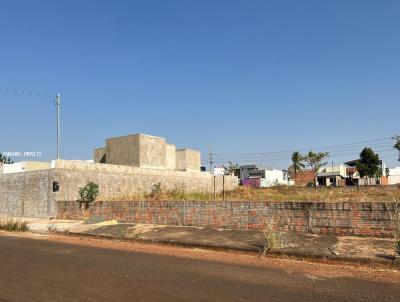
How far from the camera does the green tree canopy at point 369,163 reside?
6378 centimetres

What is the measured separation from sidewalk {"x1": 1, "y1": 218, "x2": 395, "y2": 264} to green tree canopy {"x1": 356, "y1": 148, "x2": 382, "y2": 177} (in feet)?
179

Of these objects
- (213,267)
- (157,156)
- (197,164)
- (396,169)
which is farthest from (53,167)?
(396,169)

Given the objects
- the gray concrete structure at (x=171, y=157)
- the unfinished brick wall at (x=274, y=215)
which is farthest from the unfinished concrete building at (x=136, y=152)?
the unfinished brick wall at (x=274, y=215)

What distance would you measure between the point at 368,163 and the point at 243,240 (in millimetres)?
57391

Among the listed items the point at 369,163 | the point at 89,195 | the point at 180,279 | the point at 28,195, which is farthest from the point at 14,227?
the point at 369,163

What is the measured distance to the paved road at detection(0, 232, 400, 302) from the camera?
6672 mm

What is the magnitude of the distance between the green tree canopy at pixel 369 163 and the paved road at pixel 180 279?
58404 mm

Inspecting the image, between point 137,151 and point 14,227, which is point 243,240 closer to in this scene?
point 14,227

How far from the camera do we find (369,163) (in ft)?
210

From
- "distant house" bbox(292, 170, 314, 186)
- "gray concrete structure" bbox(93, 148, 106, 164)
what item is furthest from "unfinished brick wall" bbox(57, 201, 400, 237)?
"distant house" bbox(292, 170, 314, 186)

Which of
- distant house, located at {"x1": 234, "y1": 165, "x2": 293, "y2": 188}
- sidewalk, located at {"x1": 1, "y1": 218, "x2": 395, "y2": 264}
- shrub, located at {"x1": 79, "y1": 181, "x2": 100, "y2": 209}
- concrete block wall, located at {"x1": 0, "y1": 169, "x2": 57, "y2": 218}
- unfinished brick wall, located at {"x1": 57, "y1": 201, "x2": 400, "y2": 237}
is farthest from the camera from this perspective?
distant house, located at {"x1": 234, "y1": 165, "x2": 293, "y2": 188}

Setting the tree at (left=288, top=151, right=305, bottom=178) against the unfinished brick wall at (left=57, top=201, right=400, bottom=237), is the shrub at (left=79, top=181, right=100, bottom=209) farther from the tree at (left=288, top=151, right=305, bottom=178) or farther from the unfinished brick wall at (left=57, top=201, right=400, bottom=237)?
the tree at (left=288, top=151, right=305, bottom=178)

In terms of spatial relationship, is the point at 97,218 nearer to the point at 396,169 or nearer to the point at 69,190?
the point at 69,190

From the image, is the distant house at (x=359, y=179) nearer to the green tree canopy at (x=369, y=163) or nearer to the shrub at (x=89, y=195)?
the green tree canopy at (x=369, y=163)
